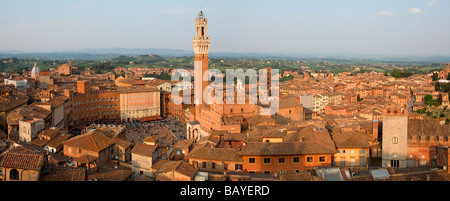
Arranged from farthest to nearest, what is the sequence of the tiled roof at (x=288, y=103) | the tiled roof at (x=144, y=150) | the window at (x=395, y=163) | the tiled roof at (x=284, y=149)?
the tiled roof at (x=288, y=103) < the tiled roof at (x=144, y=150) < the window at (x=395, y=163) < the tiled roof at (x=284, y=149)

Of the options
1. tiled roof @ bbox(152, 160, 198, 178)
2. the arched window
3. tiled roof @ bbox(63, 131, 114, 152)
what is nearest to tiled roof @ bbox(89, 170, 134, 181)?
tiled roof @ bbox(152, 160, 198, 178)

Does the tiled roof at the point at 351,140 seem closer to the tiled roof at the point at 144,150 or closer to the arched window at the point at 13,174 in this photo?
the tiled roof at the point at 144,150

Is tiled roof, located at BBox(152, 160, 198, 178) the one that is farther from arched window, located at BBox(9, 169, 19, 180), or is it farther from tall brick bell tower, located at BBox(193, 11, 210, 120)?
tall brick bell tower, located at BBox(193, 11, 210, 120)

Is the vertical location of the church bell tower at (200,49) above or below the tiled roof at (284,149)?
above

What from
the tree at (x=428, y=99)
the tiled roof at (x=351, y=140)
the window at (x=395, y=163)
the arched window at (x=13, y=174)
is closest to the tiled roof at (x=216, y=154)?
the tiled roof at (x=351, y=140)

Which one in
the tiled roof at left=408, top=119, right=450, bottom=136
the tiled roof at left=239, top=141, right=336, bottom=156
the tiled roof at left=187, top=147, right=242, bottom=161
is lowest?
the tiled roof at left=187, top=147, right=242, bottom=161

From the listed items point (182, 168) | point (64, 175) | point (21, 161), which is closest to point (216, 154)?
point (182, 168)

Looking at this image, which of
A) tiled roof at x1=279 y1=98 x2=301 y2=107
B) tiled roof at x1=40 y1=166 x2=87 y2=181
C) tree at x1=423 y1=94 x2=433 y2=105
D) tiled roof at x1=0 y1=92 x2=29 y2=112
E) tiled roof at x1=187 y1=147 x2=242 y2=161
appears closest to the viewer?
tiled roof at x1=40 y1=166 x2=87 y2=181
